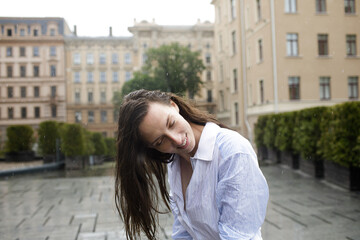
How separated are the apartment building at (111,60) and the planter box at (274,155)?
12.2 meters

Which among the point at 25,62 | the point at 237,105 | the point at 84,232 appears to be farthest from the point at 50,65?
the point at 84,232

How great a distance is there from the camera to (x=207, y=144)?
3.11 ft

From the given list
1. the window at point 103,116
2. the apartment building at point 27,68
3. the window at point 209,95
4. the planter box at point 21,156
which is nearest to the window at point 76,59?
the window at point 103,116

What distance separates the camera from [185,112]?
3.67 feet

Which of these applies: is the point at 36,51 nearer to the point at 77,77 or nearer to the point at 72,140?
the point at 72,140

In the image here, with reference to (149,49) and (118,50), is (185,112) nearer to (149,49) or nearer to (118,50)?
(149,49)

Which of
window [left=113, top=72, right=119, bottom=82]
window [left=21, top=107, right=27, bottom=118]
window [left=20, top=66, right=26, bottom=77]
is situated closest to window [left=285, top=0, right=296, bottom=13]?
window [left=20, top=66, right=26, bottom=77]

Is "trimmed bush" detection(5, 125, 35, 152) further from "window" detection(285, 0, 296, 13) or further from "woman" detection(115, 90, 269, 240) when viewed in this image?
"woman" detection(115, 90, 269, 240)

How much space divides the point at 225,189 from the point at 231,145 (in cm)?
12

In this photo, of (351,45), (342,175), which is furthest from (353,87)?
Answer: (342,175)

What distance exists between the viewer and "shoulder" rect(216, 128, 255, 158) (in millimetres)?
885

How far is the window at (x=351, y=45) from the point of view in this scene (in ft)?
38.5

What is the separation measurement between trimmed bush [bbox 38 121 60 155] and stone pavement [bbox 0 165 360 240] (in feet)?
14.0

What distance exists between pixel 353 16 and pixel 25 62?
38.1ft
